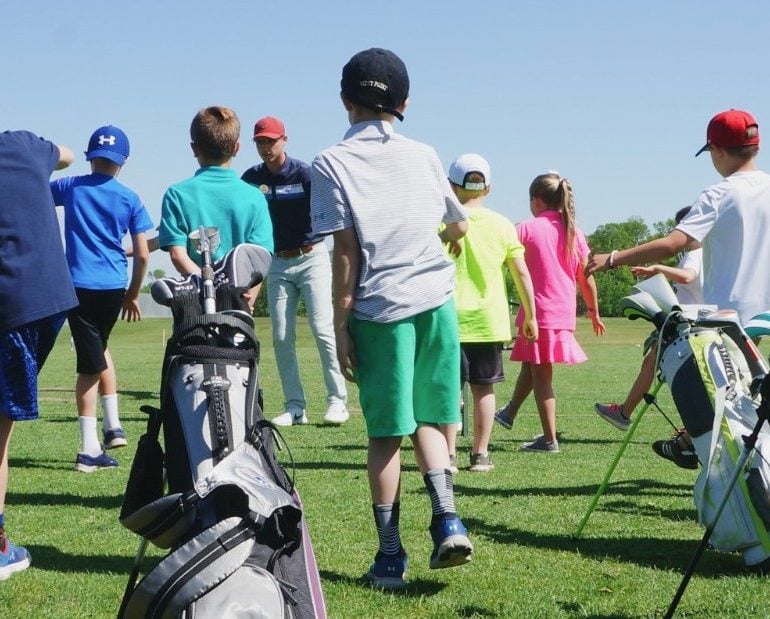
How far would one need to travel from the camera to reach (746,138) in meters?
5.51

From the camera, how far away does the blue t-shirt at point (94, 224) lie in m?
7.79

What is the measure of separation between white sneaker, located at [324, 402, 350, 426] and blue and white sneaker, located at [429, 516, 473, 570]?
20.2ft

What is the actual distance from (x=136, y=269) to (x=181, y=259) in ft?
7.09

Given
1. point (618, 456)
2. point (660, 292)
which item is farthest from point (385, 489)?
point (660, 292)

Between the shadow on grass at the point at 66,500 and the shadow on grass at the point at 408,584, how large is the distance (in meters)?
2.05

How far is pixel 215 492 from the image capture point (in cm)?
354

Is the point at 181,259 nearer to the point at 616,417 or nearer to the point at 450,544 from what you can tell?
the point at 450,544

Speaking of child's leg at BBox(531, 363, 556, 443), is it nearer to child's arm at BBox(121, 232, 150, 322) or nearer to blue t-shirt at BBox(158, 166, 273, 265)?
child's arm at BBox(121, 232, 150, 322)

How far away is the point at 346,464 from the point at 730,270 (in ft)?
11.5

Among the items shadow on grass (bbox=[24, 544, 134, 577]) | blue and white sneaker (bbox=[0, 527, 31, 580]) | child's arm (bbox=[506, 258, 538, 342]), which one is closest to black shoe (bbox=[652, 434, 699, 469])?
child's arm (bbox=[506, 258, 538, 342])

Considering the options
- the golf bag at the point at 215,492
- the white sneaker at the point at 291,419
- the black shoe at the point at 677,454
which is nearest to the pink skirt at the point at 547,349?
the black shoe at the point at 677,454

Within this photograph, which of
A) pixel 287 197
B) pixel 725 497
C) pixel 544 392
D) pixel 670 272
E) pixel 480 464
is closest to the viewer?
pixel 725 497

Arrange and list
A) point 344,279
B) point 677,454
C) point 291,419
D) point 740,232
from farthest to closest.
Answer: point 291,419 → point 677,454 → point 740,232 → point 344,279

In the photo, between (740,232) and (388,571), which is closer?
(388,571)
